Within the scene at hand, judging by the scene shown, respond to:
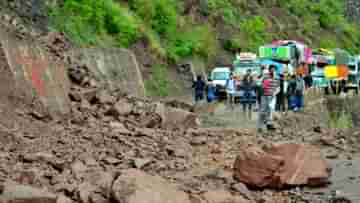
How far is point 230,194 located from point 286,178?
1245 millimetres

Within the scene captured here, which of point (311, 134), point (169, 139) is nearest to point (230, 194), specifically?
point (169, 139)

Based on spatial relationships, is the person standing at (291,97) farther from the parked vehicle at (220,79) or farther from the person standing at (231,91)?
the parked vehicle at (220,79)

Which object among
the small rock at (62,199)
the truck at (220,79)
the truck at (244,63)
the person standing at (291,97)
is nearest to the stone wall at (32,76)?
the small rock at (62,199)

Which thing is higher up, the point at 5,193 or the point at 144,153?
the point at 5,193

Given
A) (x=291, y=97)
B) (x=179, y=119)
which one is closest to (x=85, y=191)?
(x=179, y=119)

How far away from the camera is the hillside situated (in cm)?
2244

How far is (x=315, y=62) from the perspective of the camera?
127 ft

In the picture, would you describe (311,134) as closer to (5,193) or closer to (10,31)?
(10,31)

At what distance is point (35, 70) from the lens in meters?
12.7

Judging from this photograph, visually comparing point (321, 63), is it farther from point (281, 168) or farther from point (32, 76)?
point (281, 168)

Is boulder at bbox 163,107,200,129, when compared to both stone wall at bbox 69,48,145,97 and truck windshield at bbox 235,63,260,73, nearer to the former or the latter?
stone wall at bbox 69,48,145,97

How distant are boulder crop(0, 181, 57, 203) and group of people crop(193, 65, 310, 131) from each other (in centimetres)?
939

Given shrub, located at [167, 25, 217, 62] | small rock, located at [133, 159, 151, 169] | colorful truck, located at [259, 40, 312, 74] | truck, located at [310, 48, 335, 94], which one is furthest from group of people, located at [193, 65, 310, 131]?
truck, located at [310, 48, 335, 94]

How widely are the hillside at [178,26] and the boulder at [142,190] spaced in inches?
365
